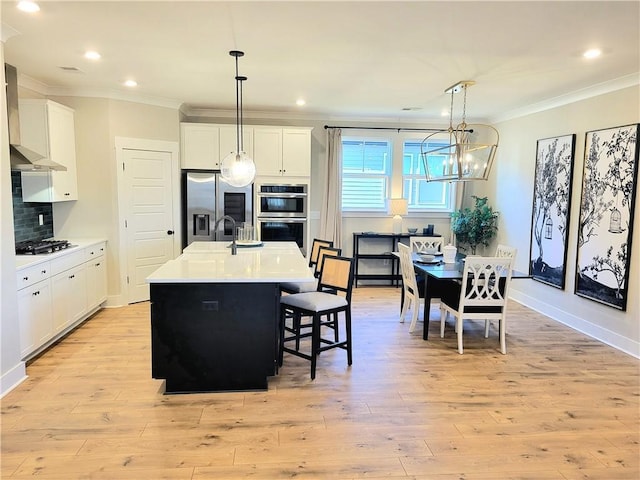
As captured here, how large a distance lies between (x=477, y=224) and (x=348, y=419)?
448 cm

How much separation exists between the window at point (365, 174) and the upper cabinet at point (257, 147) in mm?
1002

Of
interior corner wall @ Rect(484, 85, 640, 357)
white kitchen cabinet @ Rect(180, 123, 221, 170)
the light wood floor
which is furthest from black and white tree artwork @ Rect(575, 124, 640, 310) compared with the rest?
white kitchen cabinet @ Rect(180, 123, 221, 170)

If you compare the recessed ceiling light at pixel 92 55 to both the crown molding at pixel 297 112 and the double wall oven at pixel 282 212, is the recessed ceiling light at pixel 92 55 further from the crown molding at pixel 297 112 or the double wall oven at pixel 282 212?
the double wall oven at pixel 282 212

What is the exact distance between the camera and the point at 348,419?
2.85 metres

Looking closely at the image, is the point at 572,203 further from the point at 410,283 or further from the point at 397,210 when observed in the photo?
the point at 397,210

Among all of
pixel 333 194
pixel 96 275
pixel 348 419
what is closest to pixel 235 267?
pixel 348 419

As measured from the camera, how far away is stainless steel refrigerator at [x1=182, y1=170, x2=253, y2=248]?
19.2 ft

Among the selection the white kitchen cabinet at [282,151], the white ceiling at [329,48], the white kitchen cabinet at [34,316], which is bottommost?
the white kitchen cabinet at [34,316]

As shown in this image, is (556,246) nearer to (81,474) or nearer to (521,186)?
(521,186)

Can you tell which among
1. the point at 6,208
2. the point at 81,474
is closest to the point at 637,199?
the point at 81,474

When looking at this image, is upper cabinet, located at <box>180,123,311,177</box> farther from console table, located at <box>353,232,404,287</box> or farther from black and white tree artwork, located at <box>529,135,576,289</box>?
black and white tree artwork, located at <box>529,135,576,289</box>

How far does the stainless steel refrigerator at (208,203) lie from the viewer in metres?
5.87

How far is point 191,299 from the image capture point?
120 inches

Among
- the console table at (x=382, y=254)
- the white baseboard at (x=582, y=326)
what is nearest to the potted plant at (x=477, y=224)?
the console table at (x=382, y=254)
